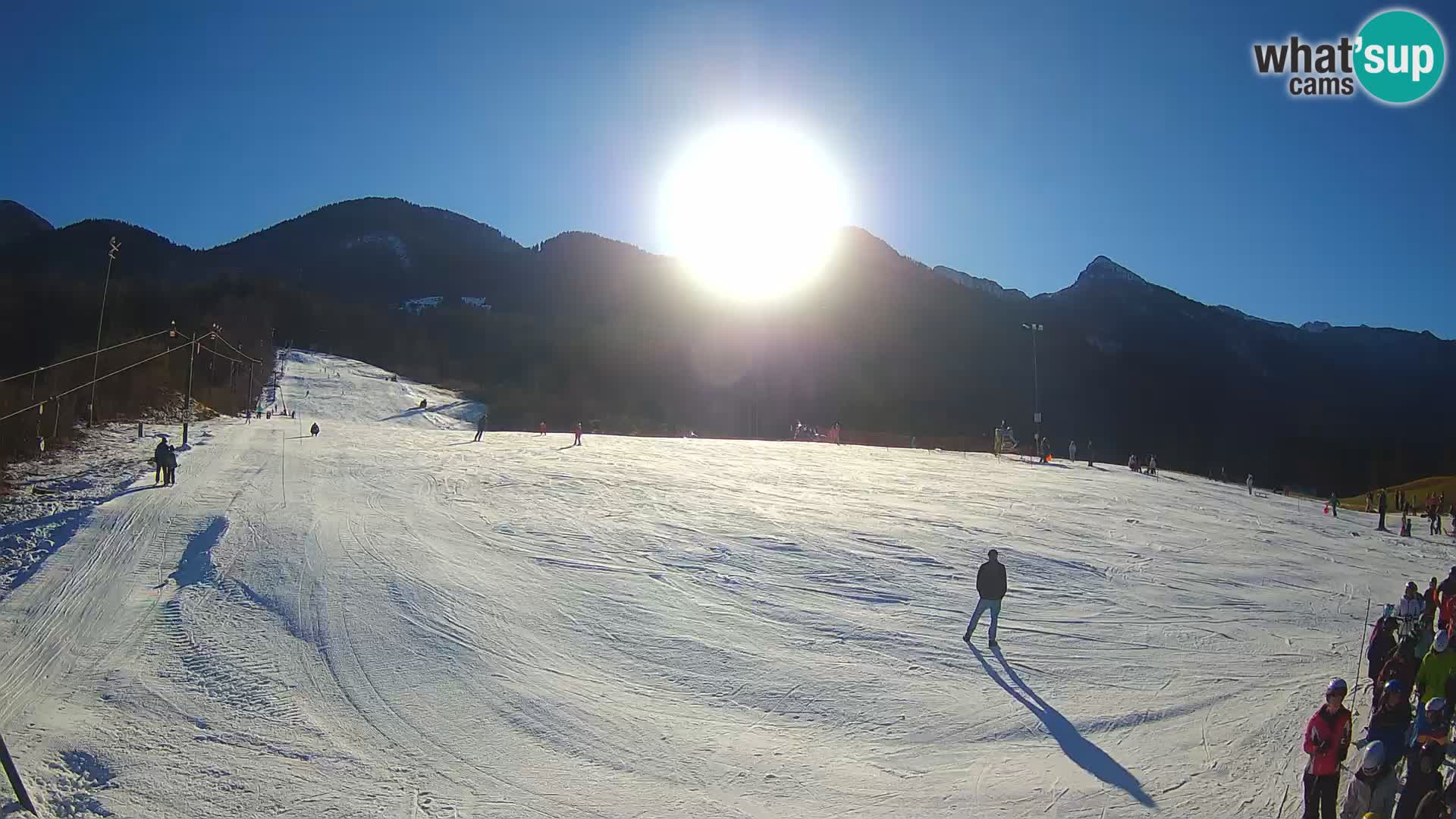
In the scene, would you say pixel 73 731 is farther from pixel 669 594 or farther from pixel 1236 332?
pixel 1236 332

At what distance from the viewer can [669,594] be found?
39.4 ft

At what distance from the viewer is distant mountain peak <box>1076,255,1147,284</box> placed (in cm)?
15312

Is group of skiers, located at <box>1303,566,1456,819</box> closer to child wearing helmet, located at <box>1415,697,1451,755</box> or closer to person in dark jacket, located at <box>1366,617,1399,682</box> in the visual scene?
child wearing helmet, located at <box>1415,697,1451,755</box>

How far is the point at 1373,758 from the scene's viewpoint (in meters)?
5.58

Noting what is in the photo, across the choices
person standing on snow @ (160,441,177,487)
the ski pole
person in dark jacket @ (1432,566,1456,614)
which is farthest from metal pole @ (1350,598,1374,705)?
person standing on snow @ (160,441,177,487)

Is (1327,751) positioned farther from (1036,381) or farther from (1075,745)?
(1036,381)

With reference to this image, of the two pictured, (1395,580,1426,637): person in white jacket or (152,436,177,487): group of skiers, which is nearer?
(1395,580,1426,637): person in white jacket

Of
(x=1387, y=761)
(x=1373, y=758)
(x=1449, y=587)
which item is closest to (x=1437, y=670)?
(x=1387, y=761)

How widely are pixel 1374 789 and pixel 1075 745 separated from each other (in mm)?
2385

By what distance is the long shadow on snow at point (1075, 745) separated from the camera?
6.80 metres

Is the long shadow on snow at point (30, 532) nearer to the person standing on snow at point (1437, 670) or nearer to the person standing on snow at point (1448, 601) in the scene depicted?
the person standing on snow at point (1437, 670)

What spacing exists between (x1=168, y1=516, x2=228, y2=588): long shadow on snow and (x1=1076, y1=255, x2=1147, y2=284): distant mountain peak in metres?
165

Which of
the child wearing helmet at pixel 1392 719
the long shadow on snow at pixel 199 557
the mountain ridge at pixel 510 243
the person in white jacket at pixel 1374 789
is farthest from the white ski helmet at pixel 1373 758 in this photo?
the mountain ridge at pixel 510 243

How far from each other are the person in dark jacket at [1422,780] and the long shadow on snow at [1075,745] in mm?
1717
